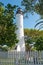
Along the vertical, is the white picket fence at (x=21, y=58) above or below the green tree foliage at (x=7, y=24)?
below

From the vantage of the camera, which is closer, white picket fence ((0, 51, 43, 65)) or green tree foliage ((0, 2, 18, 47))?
white picket fence ((0, 51, 43, 65))

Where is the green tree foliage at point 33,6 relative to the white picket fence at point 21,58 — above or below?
above

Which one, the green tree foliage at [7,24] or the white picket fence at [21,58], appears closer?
the white picket fence at [21,58]

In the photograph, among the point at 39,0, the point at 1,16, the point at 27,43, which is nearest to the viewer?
the point at 1,16

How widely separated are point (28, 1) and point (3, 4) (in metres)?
2.99

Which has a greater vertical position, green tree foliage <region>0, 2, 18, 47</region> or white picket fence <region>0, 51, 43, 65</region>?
green tree foliage <region>0, 2, 18, 47</region>

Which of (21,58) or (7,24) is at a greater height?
(7,24)

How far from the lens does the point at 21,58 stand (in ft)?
40.5

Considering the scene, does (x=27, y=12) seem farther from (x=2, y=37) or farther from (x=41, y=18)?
(x=2, y=37)

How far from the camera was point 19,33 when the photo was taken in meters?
26.6

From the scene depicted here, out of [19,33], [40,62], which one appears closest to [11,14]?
[40,62]

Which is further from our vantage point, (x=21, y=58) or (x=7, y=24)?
(x=7, y=24)

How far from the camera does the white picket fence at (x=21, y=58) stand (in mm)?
12078

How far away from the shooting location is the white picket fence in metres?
12.1
